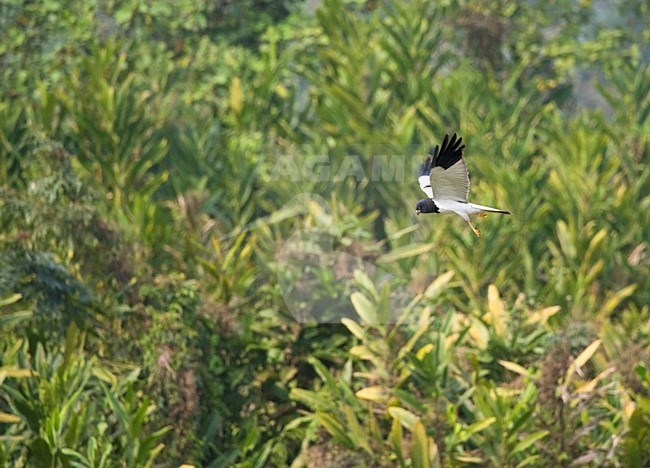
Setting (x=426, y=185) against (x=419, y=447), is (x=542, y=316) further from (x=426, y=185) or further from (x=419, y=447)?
(x=426, y=185)

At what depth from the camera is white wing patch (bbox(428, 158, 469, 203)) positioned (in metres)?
6.39

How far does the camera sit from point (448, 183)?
647 centimetres

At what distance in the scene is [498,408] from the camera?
9141mm

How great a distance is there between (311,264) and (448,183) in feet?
14.3

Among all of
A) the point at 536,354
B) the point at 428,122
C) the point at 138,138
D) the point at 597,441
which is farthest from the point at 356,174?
the point at 597,441

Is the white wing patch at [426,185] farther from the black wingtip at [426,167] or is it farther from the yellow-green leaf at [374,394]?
the yellow-green leaf at [374,394]

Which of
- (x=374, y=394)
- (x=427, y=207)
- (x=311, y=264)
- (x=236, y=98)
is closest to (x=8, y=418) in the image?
(x=374, y=394)

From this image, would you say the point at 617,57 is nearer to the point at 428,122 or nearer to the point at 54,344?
the point at 428,122

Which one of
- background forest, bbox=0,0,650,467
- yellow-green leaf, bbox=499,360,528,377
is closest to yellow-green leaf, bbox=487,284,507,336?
background forest, bbox=0,0,650,467

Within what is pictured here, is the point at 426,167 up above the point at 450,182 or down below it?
below

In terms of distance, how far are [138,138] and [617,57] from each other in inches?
269

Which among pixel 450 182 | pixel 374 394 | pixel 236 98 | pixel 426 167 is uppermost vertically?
pixel 450 182

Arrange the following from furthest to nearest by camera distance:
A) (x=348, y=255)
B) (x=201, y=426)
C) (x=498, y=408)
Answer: (x=348, y=255), (x=201, y=426), (x=498, y=408)

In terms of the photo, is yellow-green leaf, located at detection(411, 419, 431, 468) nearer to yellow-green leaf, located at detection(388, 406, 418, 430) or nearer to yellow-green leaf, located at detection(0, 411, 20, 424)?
yellow-green leaf, located at detection(388, 406, 418, 430)
